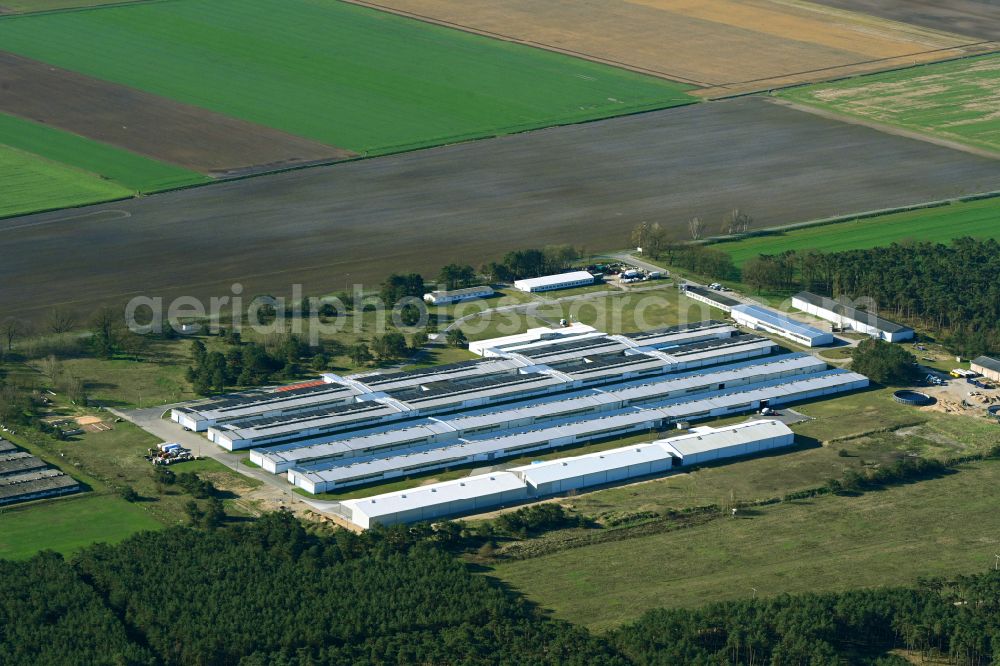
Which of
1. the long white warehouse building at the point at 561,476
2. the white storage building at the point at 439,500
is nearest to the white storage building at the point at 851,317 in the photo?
the long white warehouse building at the point at 561,476

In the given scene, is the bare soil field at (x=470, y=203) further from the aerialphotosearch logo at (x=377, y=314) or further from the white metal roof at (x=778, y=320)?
the white metal roof at (x=778, y=320)

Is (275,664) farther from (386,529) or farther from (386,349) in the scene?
(386,349)

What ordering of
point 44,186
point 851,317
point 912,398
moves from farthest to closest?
point 44,186 → point 851,317 → point 912,398

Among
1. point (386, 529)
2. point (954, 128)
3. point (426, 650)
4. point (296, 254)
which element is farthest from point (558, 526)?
point (954, 128)

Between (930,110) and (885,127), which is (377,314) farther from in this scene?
(930,110)

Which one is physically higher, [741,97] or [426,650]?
[741,97]

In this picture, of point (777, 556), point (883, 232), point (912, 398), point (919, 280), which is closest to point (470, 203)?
point (883, 232)

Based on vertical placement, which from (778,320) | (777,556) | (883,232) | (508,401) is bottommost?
(777,556)

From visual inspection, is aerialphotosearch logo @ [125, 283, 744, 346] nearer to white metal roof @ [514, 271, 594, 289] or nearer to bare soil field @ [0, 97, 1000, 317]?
white metal roof @ [514, 271, 594, 289]
